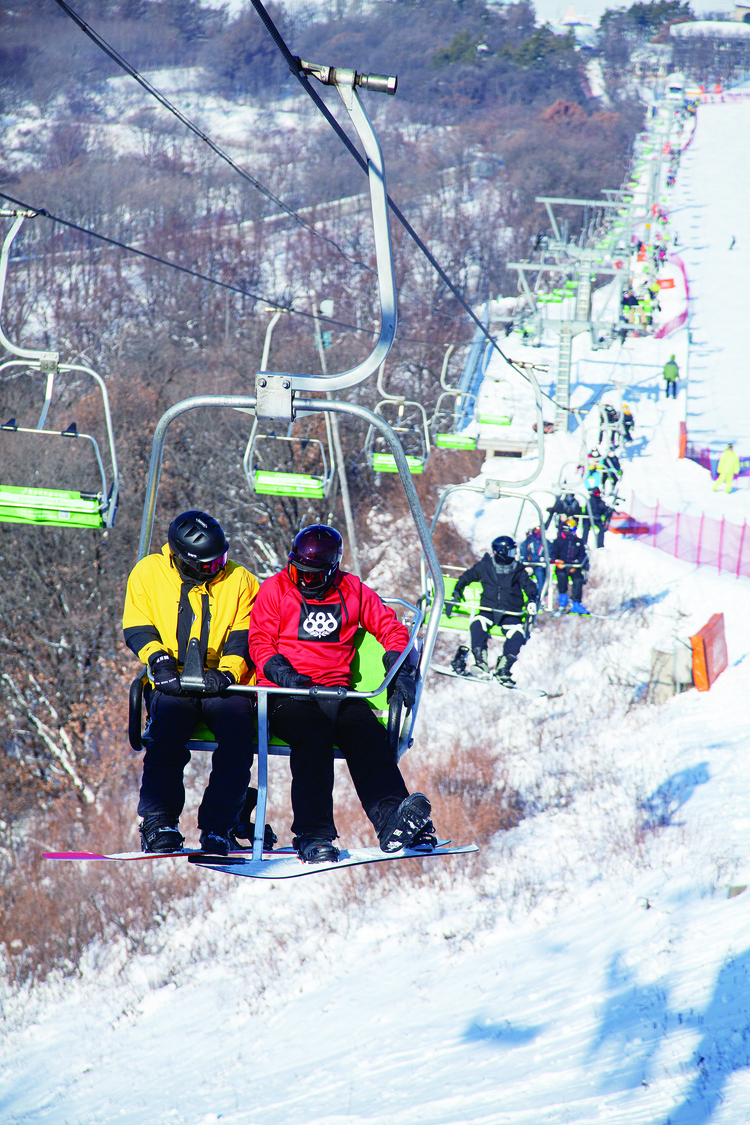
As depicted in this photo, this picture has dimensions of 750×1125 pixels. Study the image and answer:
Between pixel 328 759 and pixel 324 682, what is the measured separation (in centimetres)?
49

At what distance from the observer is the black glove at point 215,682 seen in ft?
13.9

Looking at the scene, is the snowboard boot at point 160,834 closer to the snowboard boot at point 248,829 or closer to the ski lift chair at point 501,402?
the snowboard boot at point 248,829

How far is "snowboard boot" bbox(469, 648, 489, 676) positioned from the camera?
9680 mm

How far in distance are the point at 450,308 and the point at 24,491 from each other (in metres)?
42.0

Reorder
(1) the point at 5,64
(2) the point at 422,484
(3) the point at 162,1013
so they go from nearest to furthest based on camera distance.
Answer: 1. (3) the point at 162,1013
2. (2) the point at 422,484
3. (1) the point at 5,64

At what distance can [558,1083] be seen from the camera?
317 inches

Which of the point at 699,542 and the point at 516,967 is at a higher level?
the point at 699,542

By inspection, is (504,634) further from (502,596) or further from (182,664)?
(182,664)

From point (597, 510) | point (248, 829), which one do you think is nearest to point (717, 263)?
point (597, 510)

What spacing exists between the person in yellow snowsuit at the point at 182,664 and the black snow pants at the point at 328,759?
8.0 inches

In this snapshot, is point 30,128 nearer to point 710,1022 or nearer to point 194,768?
point 194,768

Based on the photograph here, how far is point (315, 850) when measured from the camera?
3.99m

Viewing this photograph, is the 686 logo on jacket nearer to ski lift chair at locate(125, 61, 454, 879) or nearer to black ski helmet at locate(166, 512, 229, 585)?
ski lift chair at locate(125, 61, 454, 879)

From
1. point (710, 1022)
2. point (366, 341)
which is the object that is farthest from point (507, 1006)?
point (366, 341)
